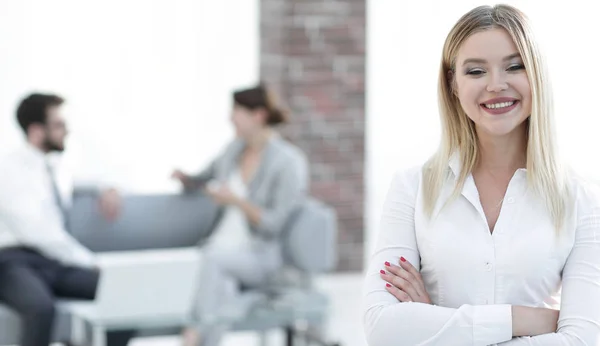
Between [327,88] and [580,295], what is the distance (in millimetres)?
4174

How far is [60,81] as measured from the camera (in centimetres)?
546

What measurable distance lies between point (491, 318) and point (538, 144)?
33cm

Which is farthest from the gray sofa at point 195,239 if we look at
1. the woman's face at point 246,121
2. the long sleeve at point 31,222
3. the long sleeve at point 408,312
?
the long sleeve at point 408,312

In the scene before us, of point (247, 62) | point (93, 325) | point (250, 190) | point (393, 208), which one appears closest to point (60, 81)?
point (247, 62)

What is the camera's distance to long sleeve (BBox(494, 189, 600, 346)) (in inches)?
75.1

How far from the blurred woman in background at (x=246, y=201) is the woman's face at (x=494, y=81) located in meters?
2.31

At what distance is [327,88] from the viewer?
601 centimetres

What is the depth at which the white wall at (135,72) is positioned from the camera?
17.6 ft

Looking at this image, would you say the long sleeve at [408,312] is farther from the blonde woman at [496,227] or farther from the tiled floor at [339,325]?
the tiled floor at [339,325]

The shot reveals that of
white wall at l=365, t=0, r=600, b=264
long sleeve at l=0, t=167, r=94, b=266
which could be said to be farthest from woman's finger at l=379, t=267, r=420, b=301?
white wall at l=365, t=0, r=600, b=264

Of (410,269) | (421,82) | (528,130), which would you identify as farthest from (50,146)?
(528,130)

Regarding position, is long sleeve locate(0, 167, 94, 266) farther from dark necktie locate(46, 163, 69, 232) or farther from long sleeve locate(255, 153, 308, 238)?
long sleeve locate(255, 153, 308, 238)

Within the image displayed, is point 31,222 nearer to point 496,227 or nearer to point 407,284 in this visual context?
point 407,284

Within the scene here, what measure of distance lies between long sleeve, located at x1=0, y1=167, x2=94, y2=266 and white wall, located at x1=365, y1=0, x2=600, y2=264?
2419mm
